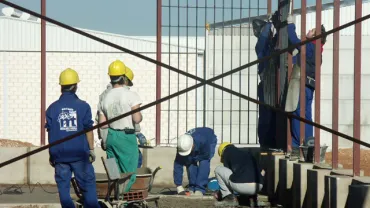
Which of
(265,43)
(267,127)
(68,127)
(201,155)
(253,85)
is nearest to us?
(68,127)

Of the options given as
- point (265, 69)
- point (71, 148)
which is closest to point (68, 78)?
point (71, 148)

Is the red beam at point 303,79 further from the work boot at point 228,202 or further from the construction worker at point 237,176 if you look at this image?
the work boot at point 228,202

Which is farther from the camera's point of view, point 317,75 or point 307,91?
point 307,91

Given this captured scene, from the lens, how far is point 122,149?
12.3 meters

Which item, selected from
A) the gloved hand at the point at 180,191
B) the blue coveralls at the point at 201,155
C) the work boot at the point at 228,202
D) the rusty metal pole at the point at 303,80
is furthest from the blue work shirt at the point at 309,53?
the gloved hand at the point at 180,191

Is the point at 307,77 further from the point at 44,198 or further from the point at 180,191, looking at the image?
the point at 44,198

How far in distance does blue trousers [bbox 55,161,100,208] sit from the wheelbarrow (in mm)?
140

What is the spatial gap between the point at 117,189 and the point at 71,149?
686 mm

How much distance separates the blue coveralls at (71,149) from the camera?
11.1 meters

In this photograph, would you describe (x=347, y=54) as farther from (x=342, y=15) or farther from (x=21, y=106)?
(x=21, y=106)

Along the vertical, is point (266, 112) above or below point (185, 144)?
above

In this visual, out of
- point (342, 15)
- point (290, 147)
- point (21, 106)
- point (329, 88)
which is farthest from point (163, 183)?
point (21, 106)

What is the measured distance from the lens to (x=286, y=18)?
14.6 m

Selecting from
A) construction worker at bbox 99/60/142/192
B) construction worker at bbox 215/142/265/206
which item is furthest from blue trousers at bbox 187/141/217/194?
construction worker at bbox 99/60/142/192
